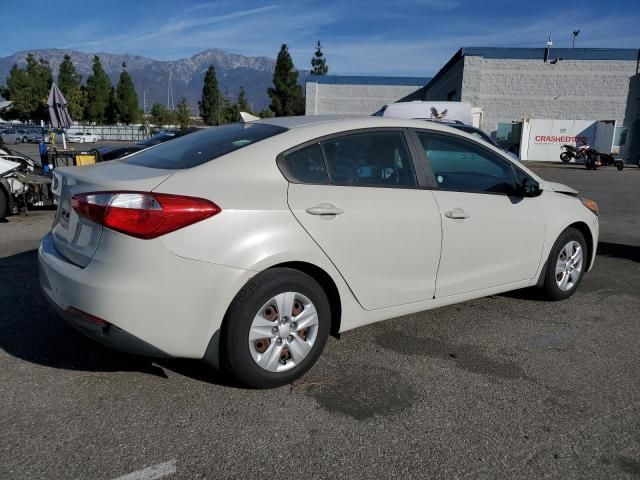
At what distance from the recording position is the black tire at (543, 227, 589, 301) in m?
4.57

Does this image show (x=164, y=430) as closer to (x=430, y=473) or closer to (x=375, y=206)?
→ (x=430, y=473)

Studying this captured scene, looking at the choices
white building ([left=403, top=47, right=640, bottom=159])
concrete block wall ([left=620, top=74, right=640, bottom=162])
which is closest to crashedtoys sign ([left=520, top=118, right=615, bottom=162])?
white building ([left=403, top=47, right=640, bottom=159])

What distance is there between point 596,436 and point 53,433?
2.68 meters

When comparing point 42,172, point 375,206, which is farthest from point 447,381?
point 42,172

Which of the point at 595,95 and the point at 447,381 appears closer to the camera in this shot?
the point at 447,381

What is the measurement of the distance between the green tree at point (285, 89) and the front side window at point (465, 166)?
67.0 m

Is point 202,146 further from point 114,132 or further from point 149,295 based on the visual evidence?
point 114,132

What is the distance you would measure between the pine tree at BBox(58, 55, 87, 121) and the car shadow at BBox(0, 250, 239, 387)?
63.7m

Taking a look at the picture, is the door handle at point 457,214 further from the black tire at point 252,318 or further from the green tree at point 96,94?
the green tree at point 96,94

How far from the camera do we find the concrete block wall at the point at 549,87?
115 ft

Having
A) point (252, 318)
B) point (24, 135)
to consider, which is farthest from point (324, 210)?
point (24, 135)

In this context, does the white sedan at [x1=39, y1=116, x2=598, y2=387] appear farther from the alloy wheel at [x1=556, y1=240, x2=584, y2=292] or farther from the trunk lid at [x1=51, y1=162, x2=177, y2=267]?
the alloy wheel at [x1=556, y1=240, x2=584, y2=292]

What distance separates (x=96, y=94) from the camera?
64.9 metres

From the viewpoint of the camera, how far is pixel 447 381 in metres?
3.29
